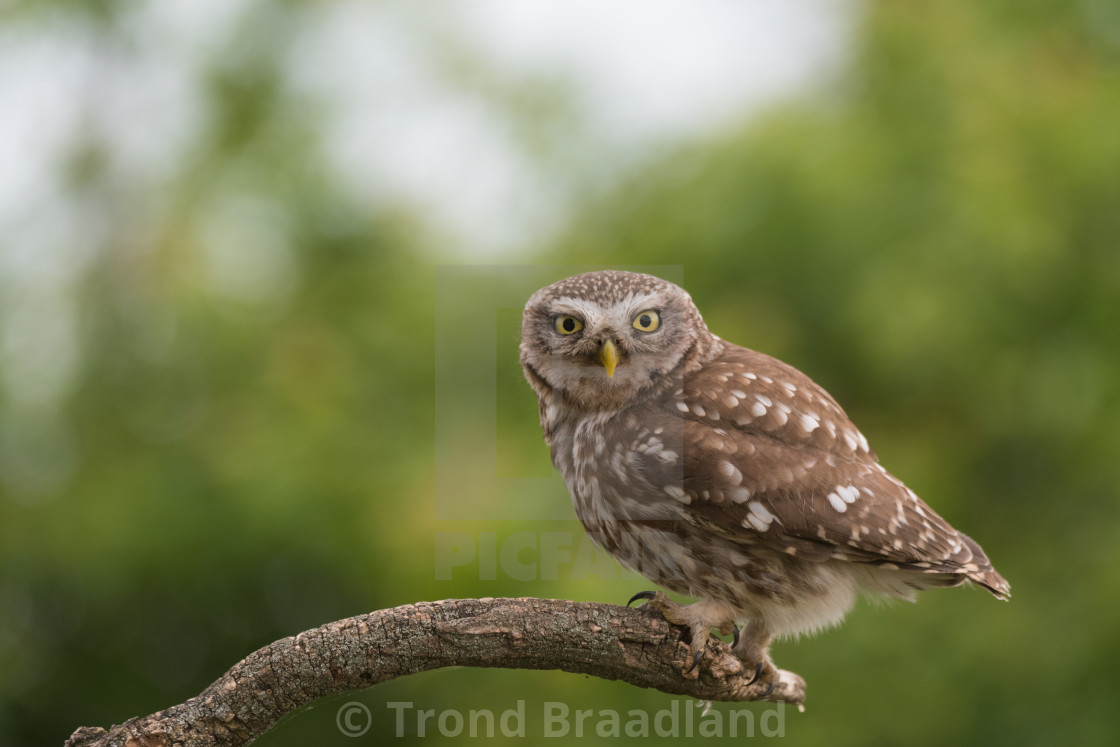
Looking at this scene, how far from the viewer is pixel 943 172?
481 centimetres

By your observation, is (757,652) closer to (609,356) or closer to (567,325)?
(609,356)

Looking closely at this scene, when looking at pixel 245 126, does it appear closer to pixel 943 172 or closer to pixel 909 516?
pixel 943 172

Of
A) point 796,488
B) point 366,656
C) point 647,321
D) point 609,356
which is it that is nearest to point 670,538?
point 796,488

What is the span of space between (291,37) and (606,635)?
522 cm

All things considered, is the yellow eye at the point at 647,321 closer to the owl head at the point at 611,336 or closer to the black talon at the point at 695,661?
the owl head at the point at 611,336

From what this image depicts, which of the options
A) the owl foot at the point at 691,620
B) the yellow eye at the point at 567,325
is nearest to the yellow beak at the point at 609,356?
the yellow eye at the point at 567,325

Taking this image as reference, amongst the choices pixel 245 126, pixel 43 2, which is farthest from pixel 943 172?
pixel 43 2

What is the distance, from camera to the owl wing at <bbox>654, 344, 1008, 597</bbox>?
2.11 m

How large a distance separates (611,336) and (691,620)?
714 millimetres

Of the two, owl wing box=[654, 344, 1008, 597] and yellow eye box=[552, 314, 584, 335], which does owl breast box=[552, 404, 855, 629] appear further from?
yellow eye box=[552, 314, 584, 335]

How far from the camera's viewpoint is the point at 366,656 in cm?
185

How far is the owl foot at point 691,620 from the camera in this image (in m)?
2.08

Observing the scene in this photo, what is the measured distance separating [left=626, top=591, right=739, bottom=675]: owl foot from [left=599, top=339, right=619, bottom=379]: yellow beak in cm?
55

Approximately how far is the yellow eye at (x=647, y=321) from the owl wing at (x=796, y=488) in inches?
7.6
